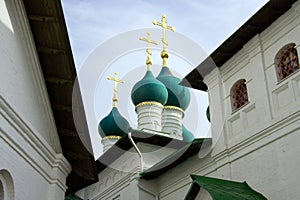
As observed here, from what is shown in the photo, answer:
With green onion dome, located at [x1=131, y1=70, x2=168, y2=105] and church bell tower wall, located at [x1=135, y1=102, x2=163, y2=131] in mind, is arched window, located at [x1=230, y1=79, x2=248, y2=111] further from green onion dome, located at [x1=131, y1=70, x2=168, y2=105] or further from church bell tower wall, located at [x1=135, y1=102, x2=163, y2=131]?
church bell tower wall, located at [x1=135, y1=102, x2=163, y2=131]

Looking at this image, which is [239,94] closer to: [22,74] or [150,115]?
[22,74]

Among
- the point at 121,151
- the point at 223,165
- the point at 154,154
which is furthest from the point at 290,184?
the point at 121,151

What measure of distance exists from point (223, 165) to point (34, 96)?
157 inches

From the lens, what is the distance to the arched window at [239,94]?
9375 millimetres

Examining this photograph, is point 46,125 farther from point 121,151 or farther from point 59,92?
point 121,151

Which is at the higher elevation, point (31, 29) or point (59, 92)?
point (31, 29)

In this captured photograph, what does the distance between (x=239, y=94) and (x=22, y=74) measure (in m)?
4.57

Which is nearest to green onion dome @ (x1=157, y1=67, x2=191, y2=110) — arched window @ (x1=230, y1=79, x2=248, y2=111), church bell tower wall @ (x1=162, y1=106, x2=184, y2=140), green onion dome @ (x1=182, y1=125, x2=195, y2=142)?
church bell tower wall @ (x1=162, y1=106, x2=184, y2=140)

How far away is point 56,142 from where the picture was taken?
7.63 meters

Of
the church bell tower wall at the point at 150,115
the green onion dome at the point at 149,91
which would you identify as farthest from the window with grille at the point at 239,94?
the church bell tower wall at the point at 150,115

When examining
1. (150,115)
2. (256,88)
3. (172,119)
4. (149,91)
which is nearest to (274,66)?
(256,88)

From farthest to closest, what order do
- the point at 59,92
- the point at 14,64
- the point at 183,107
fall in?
the point at 183,107, the point at 59,92, the point at 14,64

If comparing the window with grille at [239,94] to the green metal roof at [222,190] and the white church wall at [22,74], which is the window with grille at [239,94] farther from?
the white church wall at [22,74]

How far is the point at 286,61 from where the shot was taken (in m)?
8.40
